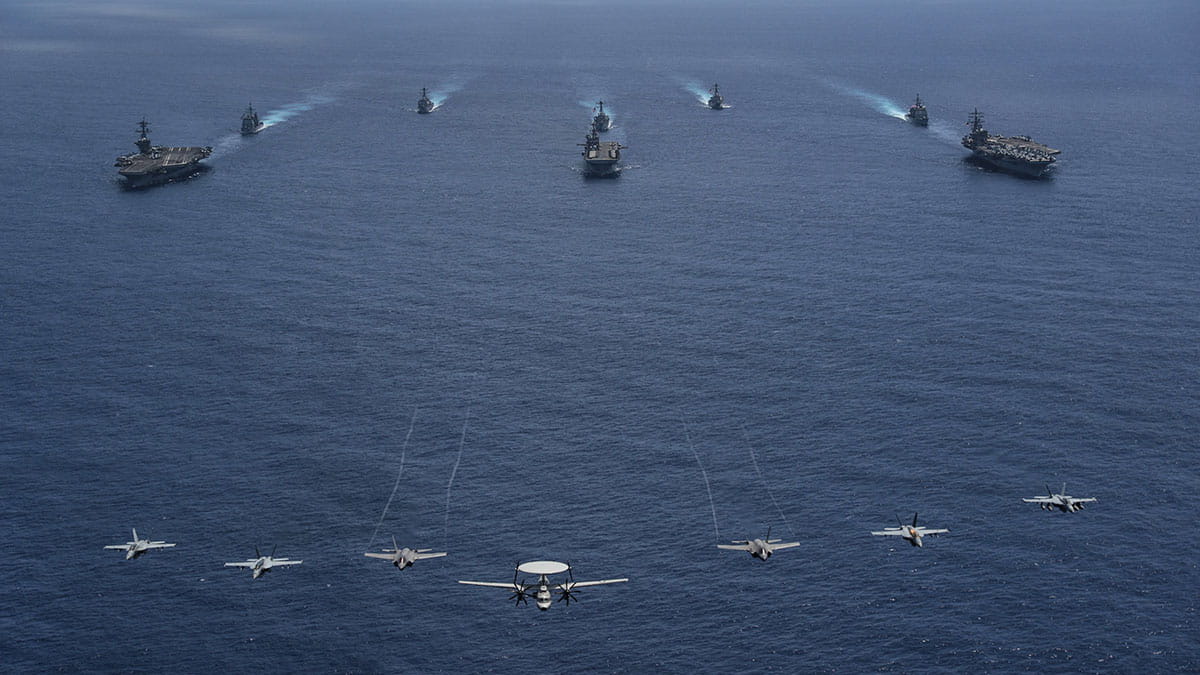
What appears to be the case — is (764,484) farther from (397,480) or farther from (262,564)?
(262,564)

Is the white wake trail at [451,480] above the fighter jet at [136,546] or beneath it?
above

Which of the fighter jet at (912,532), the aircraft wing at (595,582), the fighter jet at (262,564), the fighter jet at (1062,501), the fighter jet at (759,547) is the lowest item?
the fighter jet at (262,564)

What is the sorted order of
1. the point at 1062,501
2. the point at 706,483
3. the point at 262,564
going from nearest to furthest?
the point at 262,564 < the point at 1062,501 < the point at 706,483

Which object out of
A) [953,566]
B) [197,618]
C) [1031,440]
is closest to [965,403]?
[1031,440]

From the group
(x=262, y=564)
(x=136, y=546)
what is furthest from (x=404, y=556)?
(x=136, y=546)

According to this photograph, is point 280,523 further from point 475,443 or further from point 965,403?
point 965,403

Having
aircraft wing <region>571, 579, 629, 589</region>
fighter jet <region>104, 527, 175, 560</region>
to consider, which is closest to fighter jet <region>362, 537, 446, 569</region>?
aircraft wing <region>571, 579, 629, 589</region>

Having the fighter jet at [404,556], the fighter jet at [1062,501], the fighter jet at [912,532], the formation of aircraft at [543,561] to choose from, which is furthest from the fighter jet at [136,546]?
the fighter jet at [1062,501]

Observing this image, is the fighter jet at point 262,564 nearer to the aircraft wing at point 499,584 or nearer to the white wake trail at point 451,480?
the white wake trail at point 451,480
